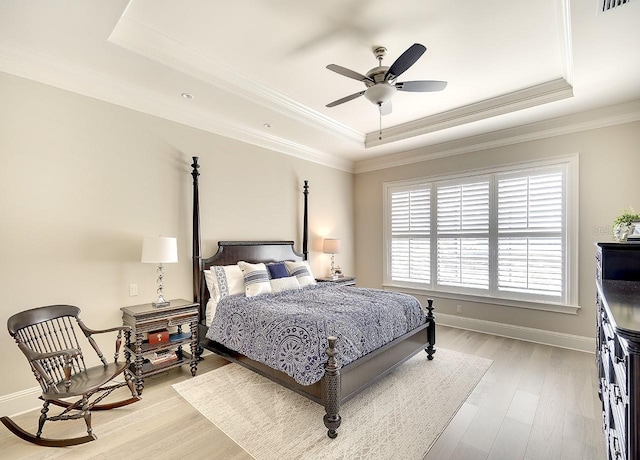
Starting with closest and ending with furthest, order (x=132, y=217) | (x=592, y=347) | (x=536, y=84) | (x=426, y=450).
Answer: (x=426, y=450)
(x=132, y=217)
(x=536, y=84)
(x=592, y=347)

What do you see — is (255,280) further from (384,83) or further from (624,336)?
(624,336)

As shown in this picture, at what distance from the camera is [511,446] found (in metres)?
2.20

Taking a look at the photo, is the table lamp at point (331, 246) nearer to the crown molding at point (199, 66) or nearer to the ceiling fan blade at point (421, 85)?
the crown molding at point (199, 66)

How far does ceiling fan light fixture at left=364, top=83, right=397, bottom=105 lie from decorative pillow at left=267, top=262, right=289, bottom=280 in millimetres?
2452

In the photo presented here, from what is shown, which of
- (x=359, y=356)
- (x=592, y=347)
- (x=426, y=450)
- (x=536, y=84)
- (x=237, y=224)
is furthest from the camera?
(x=237, y=224)

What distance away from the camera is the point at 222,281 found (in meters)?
3.74

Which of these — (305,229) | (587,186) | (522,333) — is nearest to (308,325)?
(305,229)

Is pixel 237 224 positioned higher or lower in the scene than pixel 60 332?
higher

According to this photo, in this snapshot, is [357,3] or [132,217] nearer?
[357,3]

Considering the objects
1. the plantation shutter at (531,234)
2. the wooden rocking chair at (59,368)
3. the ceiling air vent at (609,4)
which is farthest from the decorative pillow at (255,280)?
the ceiling air vent at (609,4)

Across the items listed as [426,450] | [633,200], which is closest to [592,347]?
[633,200]

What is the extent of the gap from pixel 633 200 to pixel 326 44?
A: 3.98 meters

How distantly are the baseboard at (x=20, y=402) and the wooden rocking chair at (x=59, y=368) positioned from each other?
0.30 feet

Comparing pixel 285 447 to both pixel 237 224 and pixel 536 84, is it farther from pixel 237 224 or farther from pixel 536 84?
pixel 536 84
